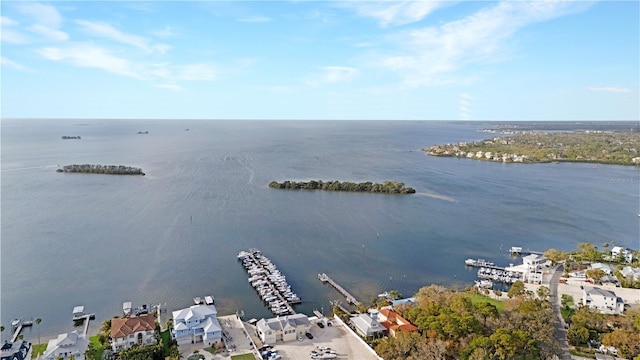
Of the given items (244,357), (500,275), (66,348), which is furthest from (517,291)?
(66,348)

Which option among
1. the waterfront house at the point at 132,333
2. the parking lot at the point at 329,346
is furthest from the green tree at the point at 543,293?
the waterfront house at the point at 132,333

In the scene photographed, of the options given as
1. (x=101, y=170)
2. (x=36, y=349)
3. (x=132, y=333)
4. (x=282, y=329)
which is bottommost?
(x=36, y=349)

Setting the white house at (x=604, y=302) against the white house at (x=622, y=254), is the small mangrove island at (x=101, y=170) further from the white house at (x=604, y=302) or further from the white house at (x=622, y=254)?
the white house at (x=622, y=254)

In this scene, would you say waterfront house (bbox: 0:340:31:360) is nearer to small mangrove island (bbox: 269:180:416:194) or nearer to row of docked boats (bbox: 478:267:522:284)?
row of docked boats (bbox: 478:267:522:284)

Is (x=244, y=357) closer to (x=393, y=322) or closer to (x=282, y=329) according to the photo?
(x=282, y=329)

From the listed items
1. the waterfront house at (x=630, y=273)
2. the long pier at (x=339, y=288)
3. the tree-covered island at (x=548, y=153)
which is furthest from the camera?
the tree-covered island at (x=548, y=153)

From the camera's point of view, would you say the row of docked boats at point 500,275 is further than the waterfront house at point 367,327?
Yes

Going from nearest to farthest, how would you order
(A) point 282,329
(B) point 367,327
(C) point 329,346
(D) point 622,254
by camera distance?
(C) point 329,346, (A) point 282,329, (B) point 367,327, (D) point 622,254
